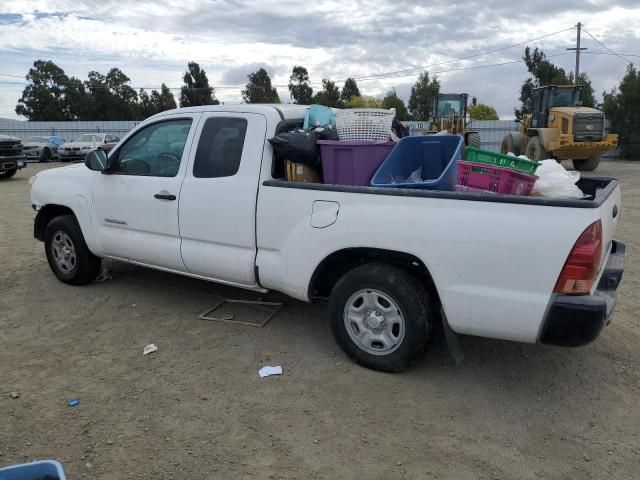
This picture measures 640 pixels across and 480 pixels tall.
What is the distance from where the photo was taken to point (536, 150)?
18375 millimetres

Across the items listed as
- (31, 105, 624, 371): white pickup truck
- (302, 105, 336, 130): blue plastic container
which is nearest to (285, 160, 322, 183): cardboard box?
(31, 105, 624, 371): white pickup truck

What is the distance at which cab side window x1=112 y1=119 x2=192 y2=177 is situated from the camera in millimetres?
4707

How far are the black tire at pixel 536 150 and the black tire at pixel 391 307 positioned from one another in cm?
1589

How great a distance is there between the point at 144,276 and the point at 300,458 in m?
3.73

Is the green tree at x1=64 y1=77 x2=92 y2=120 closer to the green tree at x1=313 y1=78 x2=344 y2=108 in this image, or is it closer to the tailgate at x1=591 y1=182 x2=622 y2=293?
the green tree at x1=313 y1=78 x2=344 y2=108

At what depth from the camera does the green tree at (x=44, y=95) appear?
58688mm

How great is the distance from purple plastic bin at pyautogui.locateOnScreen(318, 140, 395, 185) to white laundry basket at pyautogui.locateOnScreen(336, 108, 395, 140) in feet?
0.46

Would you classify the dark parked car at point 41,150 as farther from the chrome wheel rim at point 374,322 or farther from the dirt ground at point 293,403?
the chrome wheel rim at point 374,322

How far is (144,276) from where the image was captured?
609 centimetres

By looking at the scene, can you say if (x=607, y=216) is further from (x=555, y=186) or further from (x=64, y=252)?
(x=64, y=252)

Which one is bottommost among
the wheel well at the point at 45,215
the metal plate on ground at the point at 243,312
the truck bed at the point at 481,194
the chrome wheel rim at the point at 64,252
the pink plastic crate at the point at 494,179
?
the metal plate on ground at the point at 243,312

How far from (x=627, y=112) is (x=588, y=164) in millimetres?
12575

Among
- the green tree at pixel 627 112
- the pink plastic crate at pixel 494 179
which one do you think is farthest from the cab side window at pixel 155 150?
the green tree at pixel 627 112

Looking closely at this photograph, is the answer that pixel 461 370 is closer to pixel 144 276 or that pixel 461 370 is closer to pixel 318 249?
pixel 318 249
